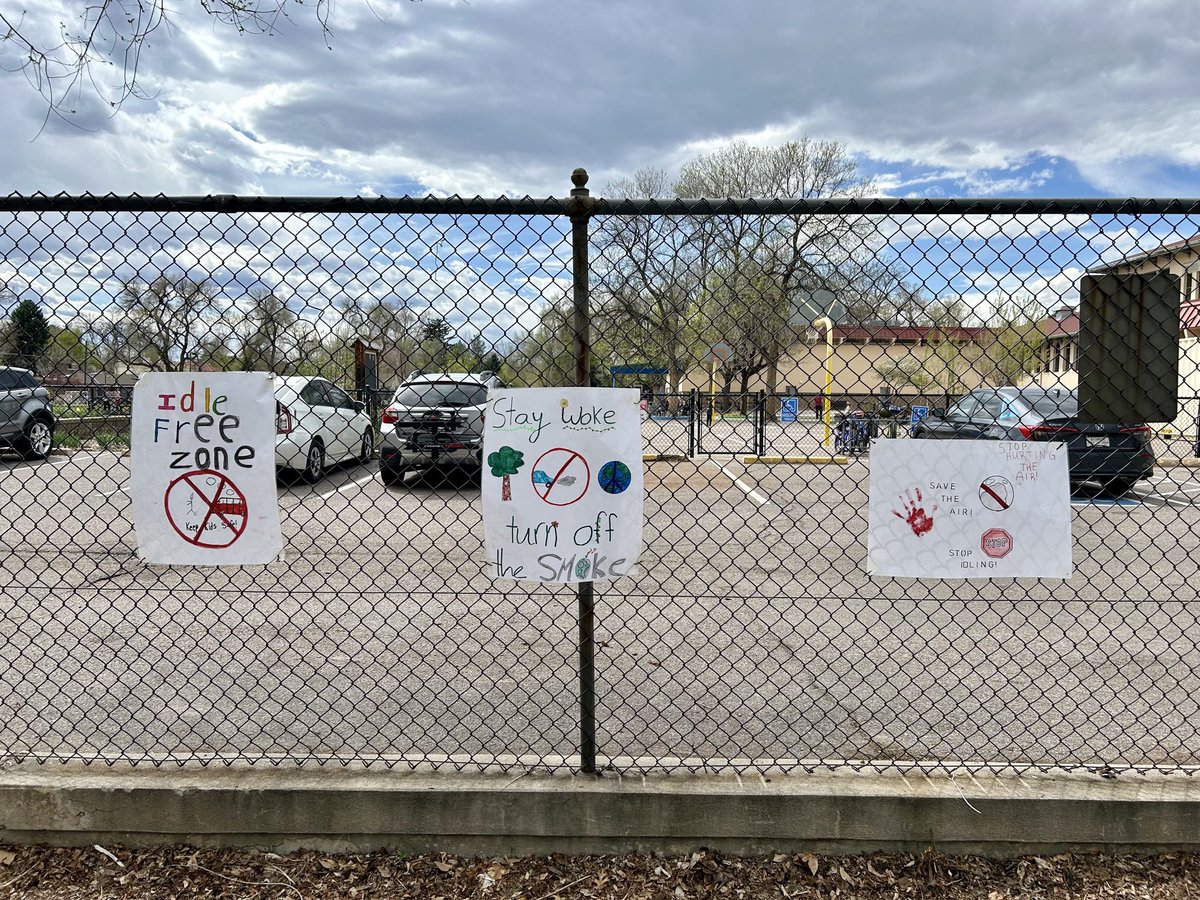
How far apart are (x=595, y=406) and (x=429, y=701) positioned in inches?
79.2

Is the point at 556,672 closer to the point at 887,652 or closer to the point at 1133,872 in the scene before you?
the point at 887,652

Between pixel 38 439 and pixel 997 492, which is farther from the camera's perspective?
pixel 38 439

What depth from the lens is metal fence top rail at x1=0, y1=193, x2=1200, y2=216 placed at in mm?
2252

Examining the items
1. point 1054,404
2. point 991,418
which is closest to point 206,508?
point 991,418

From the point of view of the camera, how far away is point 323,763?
8.39ft

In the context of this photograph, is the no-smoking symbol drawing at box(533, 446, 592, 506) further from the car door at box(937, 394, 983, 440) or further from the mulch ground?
the car door at box(937, 394, 983, 440)

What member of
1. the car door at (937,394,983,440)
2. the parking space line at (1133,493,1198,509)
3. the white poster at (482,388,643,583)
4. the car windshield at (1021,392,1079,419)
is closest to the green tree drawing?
the white poster at (482,388,643,583)

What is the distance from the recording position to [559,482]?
2.33 meters

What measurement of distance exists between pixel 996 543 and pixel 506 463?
1564 mm

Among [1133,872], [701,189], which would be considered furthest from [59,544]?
[701,189]

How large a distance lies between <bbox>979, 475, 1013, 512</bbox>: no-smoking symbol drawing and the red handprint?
0.16m

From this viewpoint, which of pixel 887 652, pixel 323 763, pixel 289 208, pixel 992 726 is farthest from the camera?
pixel 887 652

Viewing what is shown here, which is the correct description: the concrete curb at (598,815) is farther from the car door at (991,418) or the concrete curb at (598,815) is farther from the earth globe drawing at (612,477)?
the car door at (991,418)

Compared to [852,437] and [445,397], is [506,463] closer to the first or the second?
[445,397]
